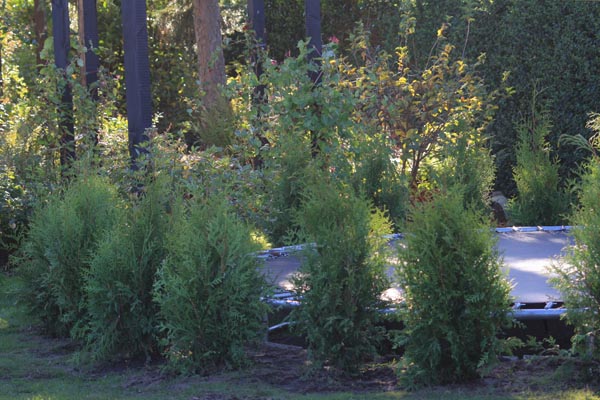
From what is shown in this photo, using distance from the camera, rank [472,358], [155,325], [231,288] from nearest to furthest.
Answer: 1. [472,358]
2. [231,288]
3. [155,325]

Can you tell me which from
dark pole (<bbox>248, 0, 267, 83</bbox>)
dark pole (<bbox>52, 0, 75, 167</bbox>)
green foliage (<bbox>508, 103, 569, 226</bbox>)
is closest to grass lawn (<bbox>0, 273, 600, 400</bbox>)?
green foliage (<bbox>508, 103, 569, 226</bbox>)

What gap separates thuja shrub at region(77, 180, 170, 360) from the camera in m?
4.77

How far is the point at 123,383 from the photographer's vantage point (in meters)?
4.47

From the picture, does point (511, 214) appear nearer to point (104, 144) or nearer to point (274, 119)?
point (274, 119)

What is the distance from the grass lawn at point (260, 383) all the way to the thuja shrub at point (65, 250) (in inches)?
15.5

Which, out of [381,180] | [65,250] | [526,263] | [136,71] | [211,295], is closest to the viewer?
[211,295]

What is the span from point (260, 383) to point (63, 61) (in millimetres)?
5340

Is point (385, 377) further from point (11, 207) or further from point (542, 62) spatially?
point (542, 62)

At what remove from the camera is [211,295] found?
4422 millimetres

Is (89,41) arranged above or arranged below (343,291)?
above

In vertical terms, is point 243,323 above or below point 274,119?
below

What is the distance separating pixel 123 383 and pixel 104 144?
4291 millimetres

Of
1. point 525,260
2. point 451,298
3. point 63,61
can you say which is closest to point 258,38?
point 63,61

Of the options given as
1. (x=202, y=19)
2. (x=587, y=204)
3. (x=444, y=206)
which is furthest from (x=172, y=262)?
(x=202, y=19)
